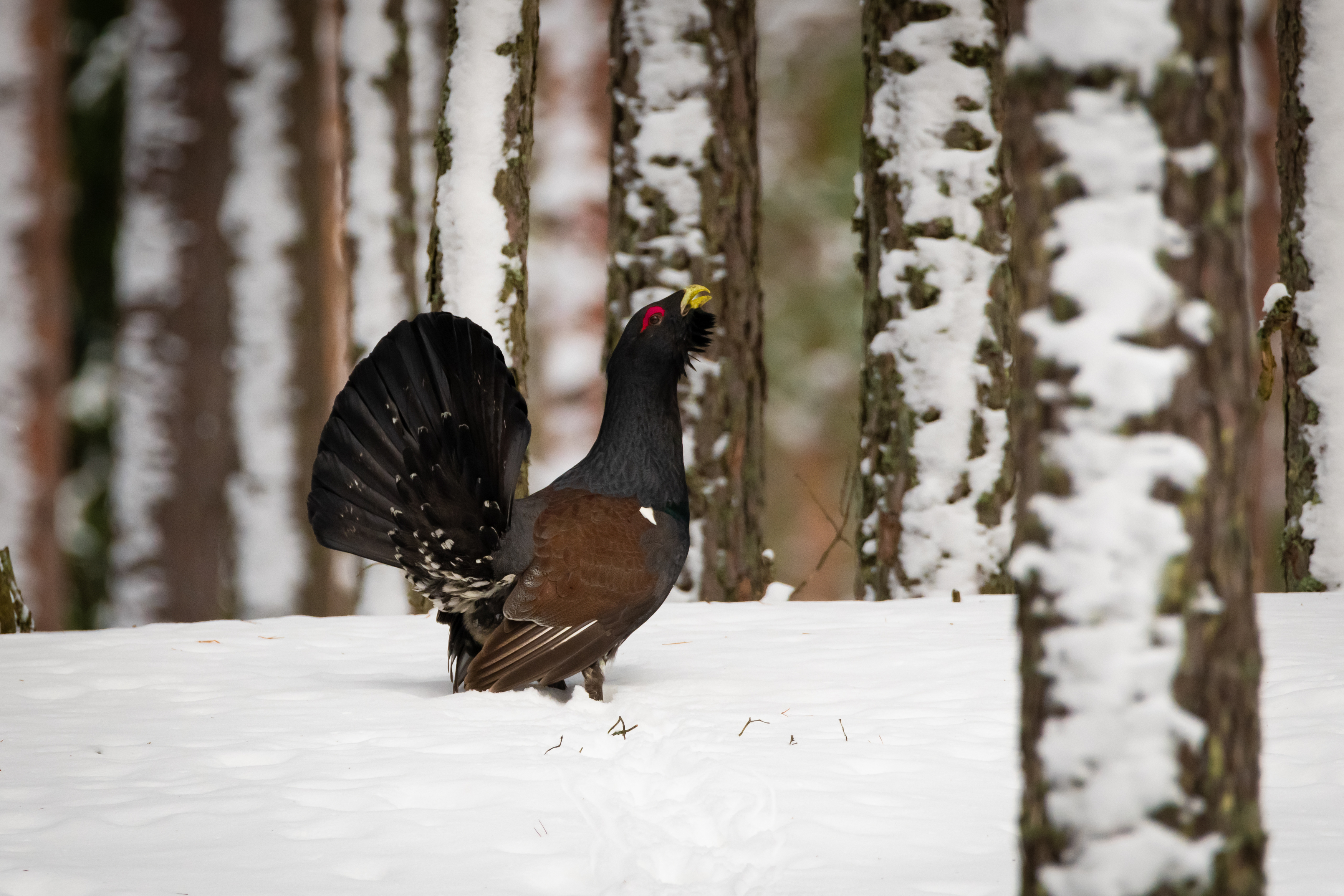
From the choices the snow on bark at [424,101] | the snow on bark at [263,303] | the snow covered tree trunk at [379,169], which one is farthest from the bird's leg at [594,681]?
the snow on bark at [263,303]

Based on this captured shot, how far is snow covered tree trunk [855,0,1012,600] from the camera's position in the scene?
5.79 m

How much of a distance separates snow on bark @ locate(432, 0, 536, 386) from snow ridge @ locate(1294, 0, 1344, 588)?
3.83 m

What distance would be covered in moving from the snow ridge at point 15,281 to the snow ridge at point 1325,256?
8212 mm

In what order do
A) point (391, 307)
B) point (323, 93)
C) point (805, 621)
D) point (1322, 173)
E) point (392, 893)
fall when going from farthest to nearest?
point (323, 93), point (391, 307), point (1322, 173), point (805, 621), point (392, 893)

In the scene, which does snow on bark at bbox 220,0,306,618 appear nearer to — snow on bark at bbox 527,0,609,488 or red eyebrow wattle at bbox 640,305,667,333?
snow on bark at bbox 527,0,609,488

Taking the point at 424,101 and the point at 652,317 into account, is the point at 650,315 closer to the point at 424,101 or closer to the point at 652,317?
the point at 652,317

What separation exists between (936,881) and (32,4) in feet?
30.2

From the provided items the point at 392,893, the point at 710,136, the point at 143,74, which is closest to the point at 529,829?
the point at 392,893

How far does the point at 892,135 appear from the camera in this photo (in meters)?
5.89

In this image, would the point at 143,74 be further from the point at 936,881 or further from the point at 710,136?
the point at 936,881

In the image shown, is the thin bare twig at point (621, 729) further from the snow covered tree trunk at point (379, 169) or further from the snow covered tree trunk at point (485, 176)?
the snow covered tree trunk at point (379, 169)

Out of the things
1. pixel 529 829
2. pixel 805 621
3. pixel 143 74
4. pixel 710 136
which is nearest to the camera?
pixel 529 829

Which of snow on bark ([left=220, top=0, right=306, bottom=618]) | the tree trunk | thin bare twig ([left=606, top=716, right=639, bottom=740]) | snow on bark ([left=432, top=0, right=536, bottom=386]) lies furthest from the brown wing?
snow on bark ([left=220, top=0, right=306, bottom=618])

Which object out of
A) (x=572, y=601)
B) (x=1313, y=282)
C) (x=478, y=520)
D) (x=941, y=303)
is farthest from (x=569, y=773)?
(x=1313, y=282)
